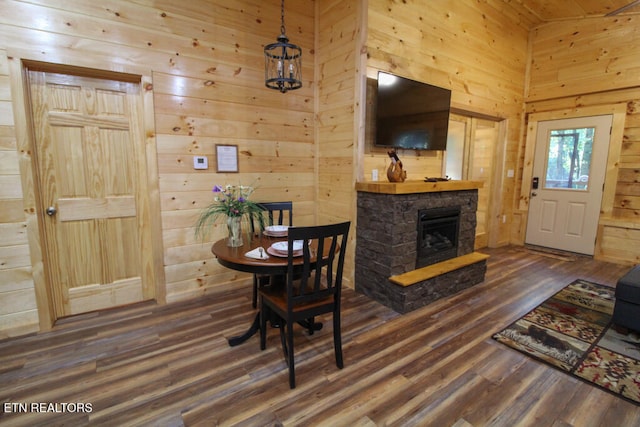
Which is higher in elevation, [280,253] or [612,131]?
[612,131]

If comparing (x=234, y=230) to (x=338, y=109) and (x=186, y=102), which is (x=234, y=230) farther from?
(x=338, y=109)

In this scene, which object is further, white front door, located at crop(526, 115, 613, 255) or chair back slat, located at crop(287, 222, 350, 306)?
white front door, located at crop(526, 115, 613, 255)

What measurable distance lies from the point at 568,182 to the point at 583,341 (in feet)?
10.8

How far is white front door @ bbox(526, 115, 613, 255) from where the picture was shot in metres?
4.35

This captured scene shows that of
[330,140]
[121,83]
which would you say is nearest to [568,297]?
[330,140]

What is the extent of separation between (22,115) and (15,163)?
0.36 meters

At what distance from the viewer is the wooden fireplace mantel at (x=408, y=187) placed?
273cm

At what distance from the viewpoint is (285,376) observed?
6.28 ft

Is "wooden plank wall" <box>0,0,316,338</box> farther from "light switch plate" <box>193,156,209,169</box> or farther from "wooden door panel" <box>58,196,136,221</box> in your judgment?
"wooden door panel" <box>58,196,136,221</box>

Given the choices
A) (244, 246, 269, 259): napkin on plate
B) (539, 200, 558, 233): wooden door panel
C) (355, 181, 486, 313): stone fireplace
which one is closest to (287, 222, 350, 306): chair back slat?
(244, 246, 269, 259): napkin on plate

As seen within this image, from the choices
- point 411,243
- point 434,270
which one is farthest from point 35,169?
point 434,270

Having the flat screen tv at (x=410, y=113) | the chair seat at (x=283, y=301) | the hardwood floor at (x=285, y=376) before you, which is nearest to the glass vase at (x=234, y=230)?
the chair seat at (x=283, y=301)

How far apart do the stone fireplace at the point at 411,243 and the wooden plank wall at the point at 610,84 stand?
249 cm

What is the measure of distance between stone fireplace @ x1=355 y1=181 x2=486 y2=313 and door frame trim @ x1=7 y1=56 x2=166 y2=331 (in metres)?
1.96
